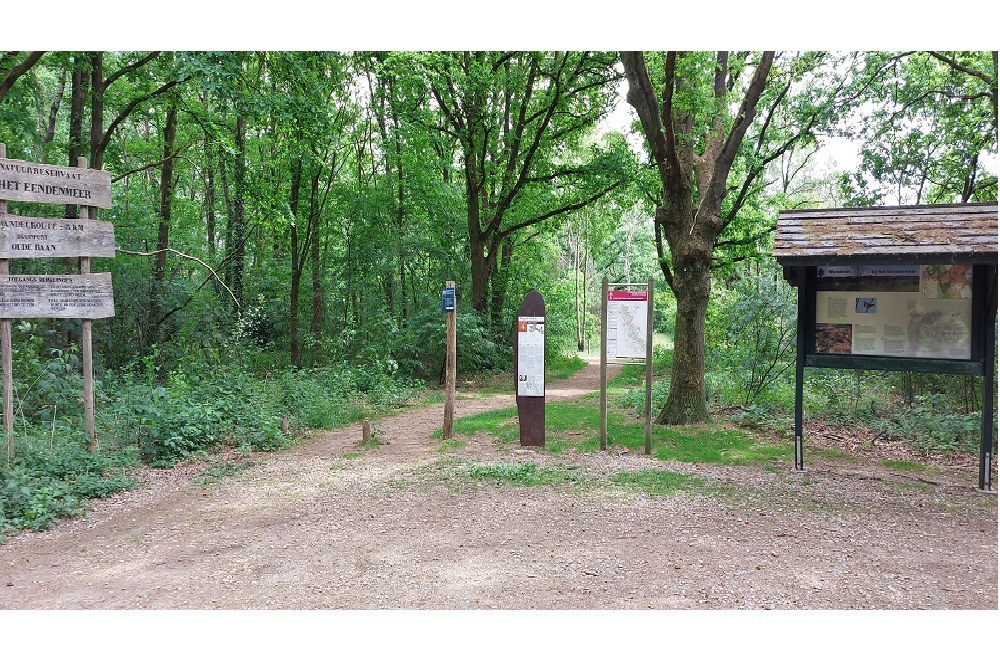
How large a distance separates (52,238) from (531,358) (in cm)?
589

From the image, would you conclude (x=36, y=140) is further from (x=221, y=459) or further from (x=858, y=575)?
(x=858, y=575)

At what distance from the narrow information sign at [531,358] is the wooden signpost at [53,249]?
17.0ft

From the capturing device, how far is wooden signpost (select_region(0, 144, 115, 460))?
23.4ft

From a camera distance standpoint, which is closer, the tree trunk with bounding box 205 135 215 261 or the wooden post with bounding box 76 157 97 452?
the wooden post with bounding box 76 157 97 452

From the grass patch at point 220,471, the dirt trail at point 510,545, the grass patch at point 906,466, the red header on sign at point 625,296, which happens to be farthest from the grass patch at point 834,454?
the grass patch at point 220,471

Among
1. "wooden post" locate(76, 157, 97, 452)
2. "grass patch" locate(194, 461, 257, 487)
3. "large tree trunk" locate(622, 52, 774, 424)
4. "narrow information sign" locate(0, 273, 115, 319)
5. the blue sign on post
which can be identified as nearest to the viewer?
"narrow information sign" locate(0, 273, 115, 319)

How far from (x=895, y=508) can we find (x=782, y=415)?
4.33 metres

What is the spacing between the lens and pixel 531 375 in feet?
29.2

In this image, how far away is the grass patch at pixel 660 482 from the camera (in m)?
6.81

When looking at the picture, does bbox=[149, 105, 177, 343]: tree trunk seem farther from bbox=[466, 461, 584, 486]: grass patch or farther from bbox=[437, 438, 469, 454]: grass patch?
bbox=[466, 461, 584, 486]: grass patch

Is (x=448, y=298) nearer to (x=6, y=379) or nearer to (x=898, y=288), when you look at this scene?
(x=6, y=379)

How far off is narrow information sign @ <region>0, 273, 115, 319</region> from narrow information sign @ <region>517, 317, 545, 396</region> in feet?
17.0

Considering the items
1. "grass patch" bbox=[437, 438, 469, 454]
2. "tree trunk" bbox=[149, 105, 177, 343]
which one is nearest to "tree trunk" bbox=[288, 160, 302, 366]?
"tree trunk" bbox=[149, 105, 177, 343]

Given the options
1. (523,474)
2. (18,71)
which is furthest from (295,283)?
(523,474)
